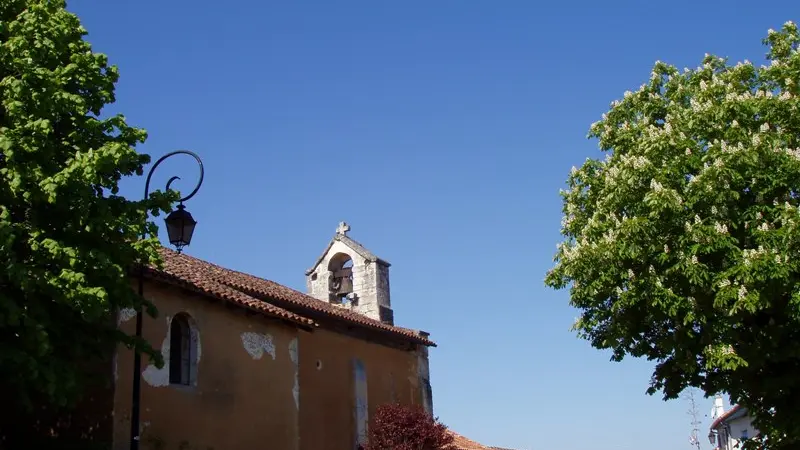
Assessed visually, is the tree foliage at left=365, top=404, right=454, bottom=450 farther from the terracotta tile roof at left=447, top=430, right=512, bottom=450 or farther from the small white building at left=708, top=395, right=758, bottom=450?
the small white building at left=708, top=395, right=758, bottom=450

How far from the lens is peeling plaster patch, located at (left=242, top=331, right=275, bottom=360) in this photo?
60.1 ft

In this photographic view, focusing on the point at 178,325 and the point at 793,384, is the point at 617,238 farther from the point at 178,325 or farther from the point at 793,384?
the point at 178,325

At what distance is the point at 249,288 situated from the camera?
21.2 meters

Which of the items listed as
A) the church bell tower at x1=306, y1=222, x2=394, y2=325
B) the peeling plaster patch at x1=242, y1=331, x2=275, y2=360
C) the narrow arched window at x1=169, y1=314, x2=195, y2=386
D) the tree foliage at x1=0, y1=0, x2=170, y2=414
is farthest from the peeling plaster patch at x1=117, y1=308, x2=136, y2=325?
the church bell tower at x1=306, y1=222, x2=394, y2=325

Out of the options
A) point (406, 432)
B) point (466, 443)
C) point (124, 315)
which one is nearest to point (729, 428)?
point (466, 443)

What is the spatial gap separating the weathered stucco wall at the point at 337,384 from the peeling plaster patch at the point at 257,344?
2142 mm

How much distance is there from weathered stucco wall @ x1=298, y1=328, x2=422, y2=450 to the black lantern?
28.1ft

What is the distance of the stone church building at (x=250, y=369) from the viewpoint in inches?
621

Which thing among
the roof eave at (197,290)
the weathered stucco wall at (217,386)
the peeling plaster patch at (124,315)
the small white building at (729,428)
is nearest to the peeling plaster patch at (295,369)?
the weathered stucco wall at (217,386)

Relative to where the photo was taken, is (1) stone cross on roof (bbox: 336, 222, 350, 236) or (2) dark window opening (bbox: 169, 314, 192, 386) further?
(1) stone cross on roof (bbox: 336, 222, 350, 236)

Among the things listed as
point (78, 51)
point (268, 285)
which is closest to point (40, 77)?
point (78, 51)

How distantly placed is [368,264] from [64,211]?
17423mm

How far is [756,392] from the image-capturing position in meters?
15.9

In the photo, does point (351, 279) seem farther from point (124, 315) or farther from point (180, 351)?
point (124, 315)
